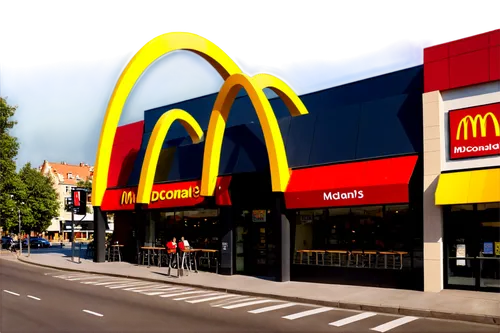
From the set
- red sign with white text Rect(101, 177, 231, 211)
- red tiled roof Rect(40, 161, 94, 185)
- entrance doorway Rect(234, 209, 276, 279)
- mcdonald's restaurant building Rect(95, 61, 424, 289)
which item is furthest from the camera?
red tiled roof Rect(40, 161, 94, 185)

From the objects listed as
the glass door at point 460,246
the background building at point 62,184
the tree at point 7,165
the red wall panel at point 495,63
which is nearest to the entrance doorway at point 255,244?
the glass door at point 460,246

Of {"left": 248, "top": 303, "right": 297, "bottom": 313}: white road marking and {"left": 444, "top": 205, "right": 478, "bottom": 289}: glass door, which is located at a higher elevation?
{"left": 444, "top": 205, "right": 478, "bottom": 289}: glass door

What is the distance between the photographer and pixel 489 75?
15.2 m

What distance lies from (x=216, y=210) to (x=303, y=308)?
10.8m

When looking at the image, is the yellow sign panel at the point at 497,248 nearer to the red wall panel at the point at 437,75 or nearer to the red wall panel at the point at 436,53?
the red wall panel at the point at 437,75

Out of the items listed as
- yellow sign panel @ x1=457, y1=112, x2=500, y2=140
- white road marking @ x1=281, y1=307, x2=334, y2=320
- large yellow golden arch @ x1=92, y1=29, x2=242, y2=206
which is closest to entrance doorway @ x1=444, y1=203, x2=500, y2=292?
yellow sign panel @ x1=457, y1=112, x2=500, y2=140

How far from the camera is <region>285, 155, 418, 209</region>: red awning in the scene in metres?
16.4

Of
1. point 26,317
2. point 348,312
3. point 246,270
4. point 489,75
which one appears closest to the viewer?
point 26,317

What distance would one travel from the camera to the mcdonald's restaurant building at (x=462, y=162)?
15125 millimetres

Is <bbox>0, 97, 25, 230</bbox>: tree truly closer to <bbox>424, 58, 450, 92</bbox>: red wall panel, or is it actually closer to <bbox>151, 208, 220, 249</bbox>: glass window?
<bbox>151, 208, 220, 249</bbox>: glass window

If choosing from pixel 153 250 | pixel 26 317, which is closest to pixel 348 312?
pixel 26 317

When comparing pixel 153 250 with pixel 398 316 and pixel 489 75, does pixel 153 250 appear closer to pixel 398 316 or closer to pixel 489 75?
pixel 398 316

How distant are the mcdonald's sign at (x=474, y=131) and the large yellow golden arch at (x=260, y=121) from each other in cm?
629

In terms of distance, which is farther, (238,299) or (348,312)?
(238,299)
